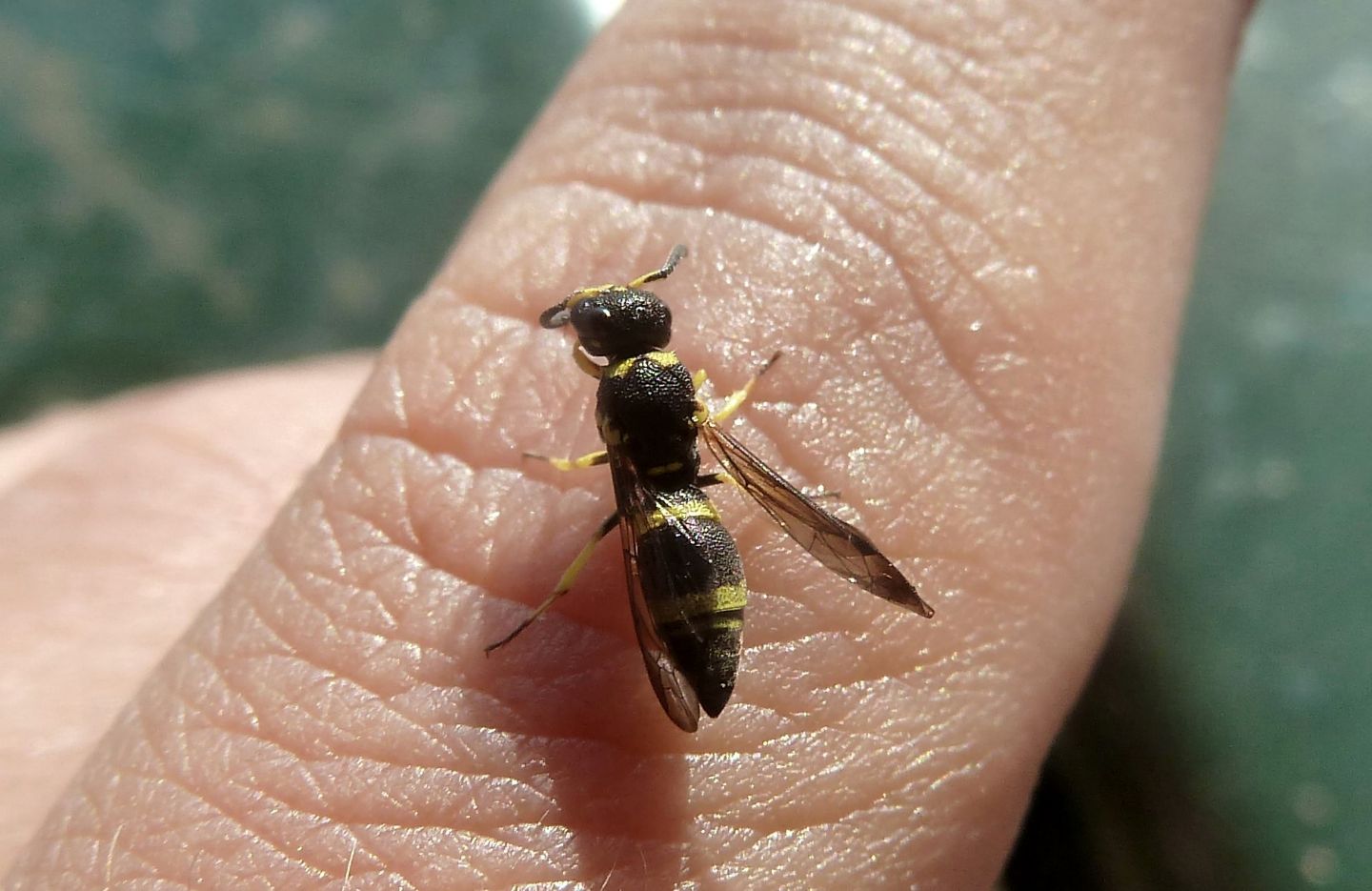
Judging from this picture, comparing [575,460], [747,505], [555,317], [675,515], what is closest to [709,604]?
[675,515]

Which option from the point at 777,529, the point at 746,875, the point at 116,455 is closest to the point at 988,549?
the point at 777,529

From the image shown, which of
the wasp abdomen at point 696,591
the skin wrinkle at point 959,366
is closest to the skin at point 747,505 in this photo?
the skin wrinkle at point 959,366

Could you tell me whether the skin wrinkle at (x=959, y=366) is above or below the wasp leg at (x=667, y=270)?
below

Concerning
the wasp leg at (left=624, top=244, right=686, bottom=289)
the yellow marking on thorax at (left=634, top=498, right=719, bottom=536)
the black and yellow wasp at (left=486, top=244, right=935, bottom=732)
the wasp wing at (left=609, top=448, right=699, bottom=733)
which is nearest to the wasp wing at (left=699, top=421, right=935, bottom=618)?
the black and yellow wasp at (left=486, top=244, right=935, bottom=732)

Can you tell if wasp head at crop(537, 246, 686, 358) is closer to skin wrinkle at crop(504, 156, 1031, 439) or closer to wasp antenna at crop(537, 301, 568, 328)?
wasp antenna at crop(537, 301, 568, 328)

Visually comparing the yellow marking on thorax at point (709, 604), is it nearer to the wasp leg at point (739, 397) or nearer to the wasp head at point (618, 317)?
the wasp leg at point (739, 397)

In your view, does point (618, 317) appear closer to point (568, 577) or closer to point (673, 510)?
point (673, 510)
